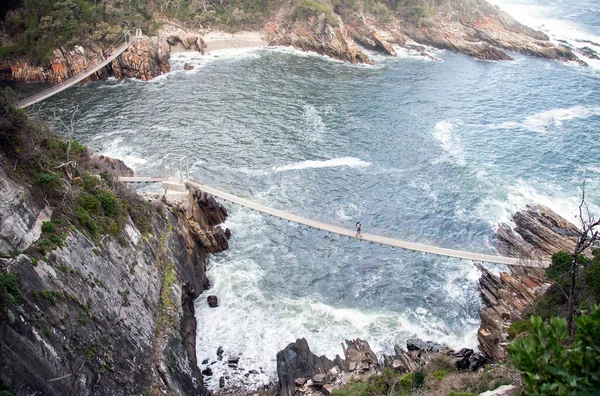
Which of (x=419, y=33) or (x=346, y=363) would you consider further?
(x=419, y=33)

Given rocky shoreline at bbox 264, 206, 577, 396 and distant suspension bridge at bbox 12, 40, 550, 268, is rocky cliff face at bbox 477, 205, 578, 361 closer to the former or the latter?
rocky shoreline at bbox 264, 206, 577, 396

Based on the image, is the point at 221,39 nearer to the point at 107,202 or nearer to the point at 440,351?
the point at 107,202

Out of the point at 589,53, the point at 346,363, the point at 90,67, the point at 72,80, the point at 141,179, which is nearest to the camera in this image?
the point at 346,363

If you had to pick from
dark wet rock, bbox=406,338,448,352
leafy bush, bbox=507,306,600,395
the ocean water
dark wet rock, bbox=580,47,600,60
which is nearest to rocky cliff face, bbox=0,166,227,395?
the ocean water

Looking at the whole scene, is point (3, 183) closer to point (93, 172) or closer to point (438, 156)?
point (93, 172)

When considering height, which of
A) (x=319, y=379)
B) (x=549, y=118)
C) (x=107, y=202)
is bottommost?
(x=319, y=379)

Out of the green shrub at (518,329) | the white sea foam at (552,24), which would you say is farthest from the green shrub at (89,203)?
the white sea foam at (552,24)

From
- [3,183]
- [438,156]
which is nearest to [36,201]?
[3,183]

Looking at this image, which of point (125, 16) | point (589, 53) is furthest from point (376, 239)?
point (589, 53)
